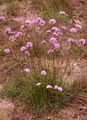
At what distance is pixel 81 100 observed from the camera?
3582 mm

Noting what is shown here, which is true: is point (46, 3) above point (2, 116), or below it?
above

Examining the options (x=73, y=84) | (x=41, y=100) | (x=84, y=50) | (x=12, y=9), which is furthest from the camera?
(x=12, y=9)

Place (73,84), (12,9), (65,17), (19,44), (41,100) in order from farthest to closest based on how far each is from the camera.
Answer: (12,9), (65,17), (19,44), (73,84), (41,100)

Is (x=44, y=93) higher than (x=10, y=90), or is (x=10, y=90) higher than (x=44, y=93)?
(x=44, y=93)

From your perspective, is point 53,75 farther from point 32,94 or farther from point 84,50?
point 84,50

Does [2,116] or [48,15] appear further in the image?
[48,15]

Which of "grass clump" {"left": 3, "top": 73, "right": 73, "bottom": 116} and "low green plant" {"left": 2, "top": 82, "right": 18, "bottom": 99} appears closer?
"grass clump" {"left": 3, "top": 73, "right": 73, "bottom": 116}

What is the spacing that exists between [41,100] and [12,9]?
242 cm

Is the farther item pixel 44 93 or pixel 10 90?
pixel 10 90

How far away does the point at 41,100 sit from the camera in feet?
11.4

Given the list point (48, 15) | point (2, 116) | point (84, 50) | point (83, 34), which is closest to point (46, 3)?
point (48, 15)

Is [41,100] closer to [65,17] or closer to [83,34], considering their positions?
[83,34]

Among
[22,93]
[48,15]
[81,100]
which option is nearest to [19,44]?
[48,15]

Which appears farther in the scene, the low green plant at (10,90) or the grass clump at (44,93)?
the low green plant at (10,90)
